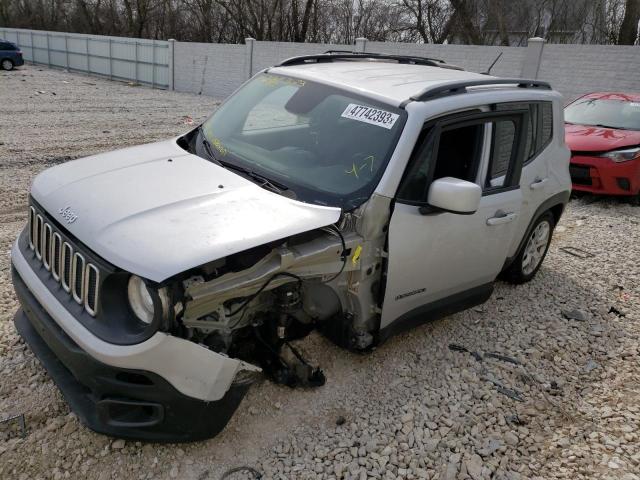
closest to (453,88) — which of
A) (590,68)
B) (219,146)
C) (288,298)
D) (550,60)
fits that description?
(219,146)

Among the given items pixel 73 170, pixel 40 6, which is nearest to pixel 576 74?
pixel 73 170

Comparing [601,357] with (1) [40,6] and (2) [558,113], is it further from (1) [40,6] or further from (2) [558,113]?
(1) [40,6]

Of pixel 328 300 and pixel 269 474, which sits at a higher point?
pixel 328 300

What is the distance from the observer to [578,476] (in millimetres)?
2936

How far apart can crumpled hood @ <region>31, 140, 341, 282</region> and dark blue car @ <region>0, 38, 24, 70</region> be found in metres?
25.6

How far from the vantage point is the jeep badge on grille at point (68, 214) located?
2.67 meters

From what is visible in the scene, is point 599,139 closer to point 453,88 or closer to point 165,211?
point 453,88

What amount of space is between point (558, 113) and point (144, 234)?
374 centimetres

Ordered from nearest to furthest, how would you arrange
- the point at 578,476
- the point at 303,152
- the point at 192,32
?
the point at 578,476 → the point at 303,152 → the point at 192,32

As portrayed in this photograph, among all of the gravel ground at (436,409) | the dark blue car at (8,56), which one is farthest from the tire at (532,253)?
the dark blue car at (8,56)

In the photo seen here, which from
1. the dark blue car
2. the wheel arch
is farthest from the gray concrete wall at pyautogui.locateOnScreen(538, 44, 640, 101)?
the dark blue car

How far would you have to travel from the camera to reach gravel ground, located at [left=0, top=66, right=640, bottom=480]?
2.75m

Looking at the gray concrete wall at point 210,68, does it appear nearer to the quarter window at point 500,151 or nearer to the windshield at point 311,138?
the windshield at point 311,138

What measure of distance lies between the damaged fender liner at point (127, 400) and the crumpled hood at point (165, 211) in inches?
19.3
